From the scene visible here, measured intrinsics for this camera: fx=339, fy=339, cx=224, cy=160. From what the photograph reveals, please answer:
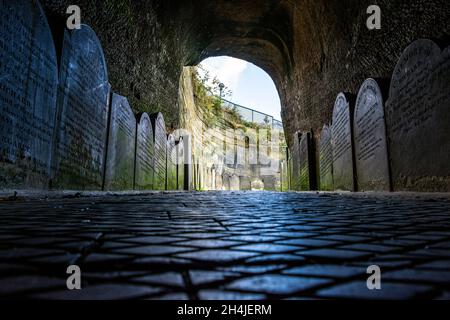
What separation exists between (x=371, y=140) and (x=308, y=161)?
4868 mm

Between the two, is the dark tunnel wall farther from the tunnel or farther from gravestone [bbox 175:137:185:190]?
gravestone [bbox 175:137:185:190]

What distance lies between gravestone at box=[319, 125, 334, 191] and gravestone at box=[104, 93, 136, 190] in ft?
16.1

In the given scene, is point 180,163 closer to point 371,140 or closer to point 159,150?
point 159,150

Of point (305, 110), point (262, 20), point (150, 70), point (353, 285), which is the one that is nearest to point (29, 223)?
point (353, 285)

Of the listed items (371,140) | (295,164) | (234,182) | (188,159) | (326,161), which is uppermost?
(234,182)

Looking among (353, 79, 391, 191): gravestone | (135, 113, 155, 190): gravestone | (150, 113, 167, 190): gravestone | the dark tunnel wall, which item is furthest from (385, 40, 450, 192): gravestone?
(150, 113, 167, 190): gravestone

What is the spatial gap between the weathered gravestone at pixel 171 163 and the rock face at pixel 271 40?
0.58 m

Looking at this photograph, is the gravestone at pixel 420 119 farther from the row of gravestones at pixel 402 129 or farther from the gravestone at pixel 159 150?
the gravestone at pixel 159 150

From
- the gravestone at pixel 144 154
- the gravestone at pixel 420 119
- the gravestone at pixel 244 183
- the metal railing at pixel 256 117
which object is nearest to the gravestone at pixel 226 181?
the gravestone at pixel 244 183

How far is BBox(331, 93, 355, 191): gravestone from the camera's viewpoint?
6.85 meters

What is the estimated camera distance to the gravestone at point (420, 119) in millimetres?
3688

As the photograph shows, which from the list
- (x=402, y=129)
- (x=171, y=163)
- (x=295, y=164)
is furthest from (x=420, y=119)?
(x=295, y=164)

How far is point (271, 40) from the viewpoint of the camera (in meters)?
13.6
